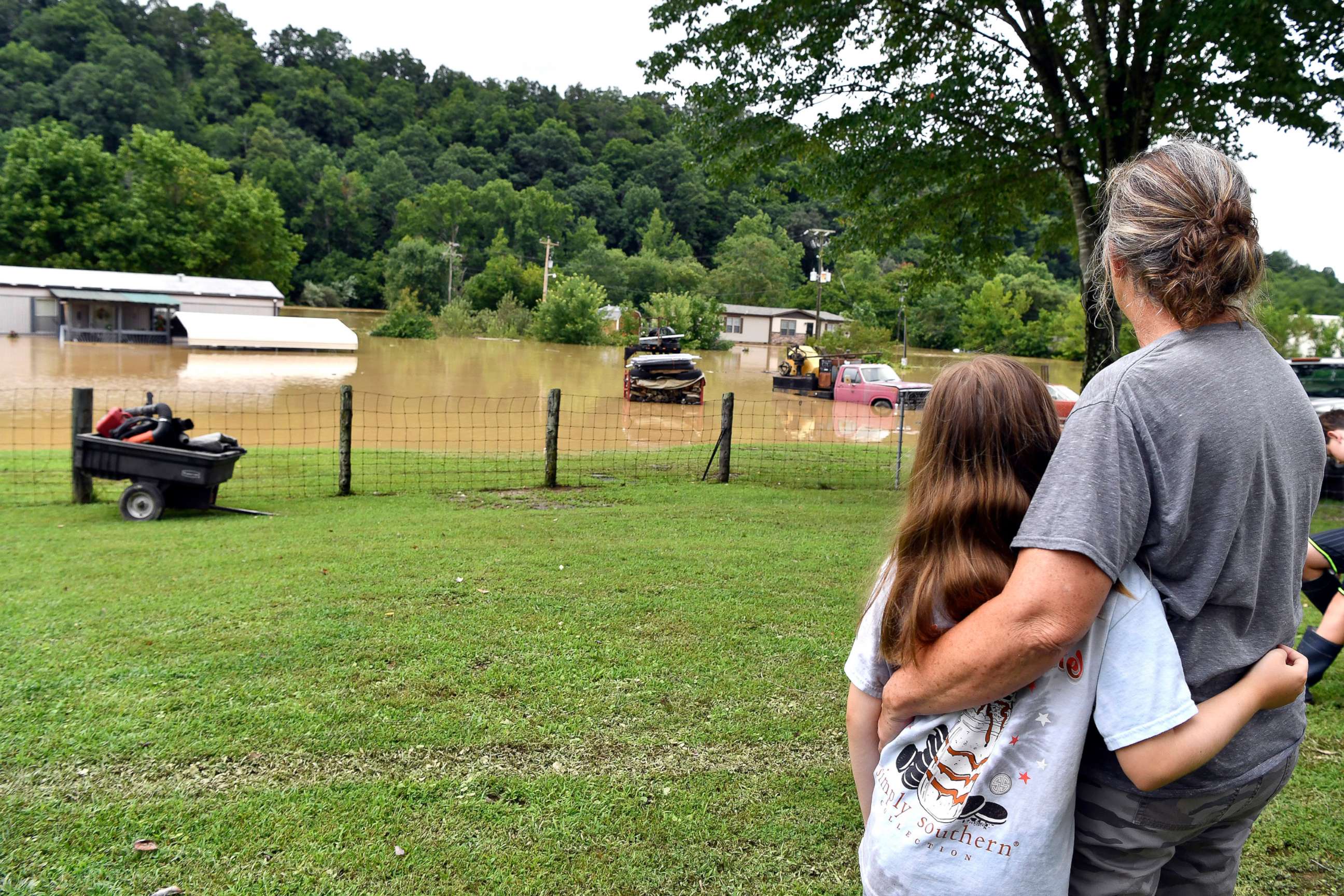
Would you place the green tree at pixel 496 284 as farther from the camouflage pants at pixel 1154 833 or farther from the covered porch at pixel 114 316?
the camouflage pants at pixel 1154 833

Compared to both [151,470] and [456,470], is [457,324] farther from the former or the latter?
[151,470]

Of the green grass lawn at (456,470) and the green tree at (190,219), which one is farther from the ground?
the green tree at (190,219)

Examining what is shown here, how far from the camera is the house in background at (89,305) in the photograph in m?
46.6

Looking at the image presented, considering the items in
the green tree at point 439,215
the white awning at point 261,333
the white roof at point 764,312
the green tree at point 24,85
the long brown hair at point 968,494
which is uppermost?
the green tree at point 24,85

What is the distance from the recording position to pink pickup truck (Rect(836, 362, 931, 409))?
28.1 metres

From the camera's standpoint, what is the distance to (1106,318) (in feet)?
5.50

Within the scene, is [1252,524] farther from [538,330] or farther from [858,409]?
[538,330]

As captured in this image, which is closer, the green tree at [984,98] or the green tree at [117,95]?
the green tree at [984,98]

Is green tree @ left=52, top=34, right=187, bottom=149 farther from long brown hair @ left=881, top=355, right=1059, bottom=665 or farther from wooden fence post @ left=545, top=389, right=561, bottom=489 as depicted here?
long brown hair @ left=881, top=355, right=1059, bottom=665

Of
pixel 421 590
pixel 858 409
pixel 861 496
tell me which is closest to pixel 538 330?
pixel 858 409

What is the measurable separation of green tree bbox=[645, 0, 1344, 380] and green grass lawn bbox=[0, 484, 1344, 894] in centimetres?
599

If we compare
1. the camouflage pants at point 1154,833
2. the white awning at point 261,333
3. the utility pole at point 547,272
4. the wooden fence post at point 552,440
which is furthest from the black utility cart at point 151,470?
the utility pole at point 547,272

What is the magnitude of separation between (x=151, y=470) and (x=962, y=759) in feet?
29.5

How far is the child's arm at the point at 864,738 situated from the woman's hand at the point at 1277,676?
589 millimetres
